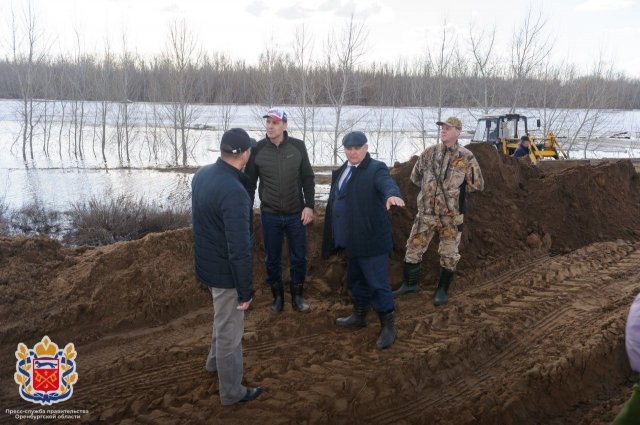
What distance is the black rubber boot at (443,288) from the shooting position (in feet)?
16.6

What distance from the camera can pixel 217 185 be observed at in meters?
3.07

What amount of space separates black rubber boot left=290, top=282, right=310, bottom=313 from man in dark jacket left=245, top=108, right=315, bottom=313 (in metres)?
0.03

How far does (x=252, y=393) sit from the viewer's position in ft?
11.1

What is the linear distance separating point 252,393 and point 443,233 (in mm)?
2717

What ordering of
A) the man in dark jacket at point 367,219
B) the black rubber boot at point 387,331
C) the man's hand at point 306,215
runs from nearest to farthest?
the man in dark jacket at point 367,219 → the black rubber boot at point 387,331 → the man's hand at point 306,215

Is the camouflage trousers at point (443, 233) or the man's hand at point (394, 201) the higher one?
the man's hand at point (394, 201)

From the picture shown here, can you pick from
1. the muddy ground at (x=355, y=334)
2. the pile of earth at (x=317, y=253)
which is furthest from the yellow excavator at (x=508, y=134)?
the muddy ground at (x=355, y=334)

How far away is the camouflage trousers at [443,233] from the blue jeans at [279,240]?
1.36 m

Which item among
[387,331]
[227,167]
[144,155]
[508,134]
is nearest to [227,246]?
[227,167]

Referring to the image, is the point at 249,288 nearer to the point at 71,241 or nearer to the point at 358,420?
the point at 358,420

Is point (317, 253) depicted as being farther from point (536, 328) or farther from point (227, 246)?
point (227, 246)

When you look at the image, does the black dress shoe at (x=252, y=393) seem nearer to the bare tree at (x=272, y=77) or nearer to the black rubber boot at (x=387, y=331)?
the black rubber boot at (x=387, y=331)

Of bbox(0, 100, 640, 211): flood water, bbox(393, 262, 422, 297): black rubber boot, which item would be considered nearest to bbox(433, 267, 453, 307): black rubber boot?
bbox(393, 262, 422, 297): black rubber boot

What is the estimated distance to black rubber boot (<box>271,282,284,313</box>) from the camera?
485 centimetres
